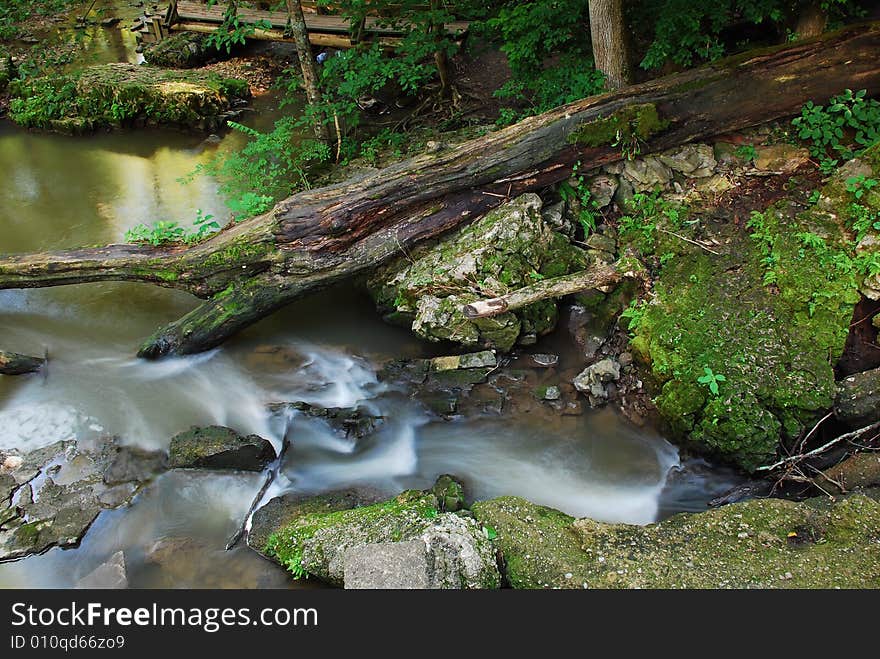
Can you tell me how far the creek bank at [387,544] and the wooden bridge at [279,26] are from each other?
8520 millimetres

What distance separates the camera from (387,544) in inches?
163

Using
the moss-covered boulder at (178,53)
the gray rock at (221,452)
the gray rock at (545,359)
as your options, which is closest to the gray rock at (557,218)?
the gray rock at (545,359)

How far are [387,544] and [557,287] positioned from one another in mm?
3305

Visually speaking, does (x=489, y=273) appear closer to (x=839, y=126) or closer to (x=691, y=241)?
(x=691, y=241)

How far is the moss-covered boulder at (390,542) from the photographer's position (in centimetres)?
399

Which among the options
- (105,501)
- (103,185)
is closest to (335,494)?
(105,501)

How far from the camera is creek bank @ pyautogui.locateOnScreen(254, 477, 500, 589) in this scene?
3.97 metres

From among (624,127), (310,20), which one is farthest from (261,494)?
(310,20)

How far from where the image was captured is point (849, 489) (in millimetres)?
4727

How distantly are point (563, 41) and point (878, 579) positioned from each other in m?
6.77

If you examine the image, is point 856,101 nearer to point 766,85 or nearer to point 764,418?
point 766,85

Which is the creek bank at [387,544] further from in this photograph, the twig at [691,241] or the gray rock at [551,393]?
the twig at [691,241]

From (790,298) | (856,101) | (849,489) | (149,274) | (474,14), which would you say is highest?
(474,14)

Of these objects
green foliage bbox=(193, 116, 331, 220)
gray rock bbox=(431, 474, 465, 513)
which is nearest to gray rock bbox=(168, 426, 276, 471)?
gray rock bbox=(431, 474, 465, 513)
